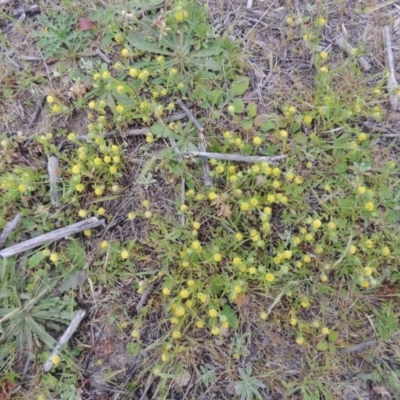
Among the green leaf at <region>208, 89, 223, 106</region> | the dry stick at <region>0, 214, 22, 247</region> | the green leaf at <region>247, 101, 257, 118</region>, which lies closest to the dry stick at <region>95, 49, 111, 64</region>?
the green leaf at <region>208, 89, 223, 106</region>

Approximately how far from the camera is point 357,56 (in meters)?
2.82

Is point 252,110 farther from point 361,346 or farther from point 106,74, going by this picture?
point 361,346

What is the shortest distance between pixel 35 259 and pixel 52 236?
0.18 meters

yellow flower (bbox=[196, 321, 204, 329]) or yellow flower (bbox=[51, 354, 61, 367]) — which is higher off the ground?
yellow flower (bbox=[196, 321, 204, 329])

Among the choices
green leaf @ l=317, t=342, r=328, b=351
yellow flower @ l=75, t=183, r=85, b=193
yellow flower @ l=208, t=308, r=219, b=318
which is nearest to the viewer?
yellow flower @ l=208, t=308, r=219, b=318

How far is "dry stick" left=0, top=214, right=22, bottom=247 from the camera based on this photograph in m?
2.72

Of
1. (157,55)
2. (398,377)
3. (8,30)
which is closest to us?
(398,377)

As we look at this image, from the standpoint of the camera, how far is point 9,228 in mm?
2717

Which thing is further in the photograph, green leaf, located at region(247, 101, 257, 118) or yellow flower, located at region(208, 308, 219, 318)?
green leaf, located at region(247, 101, 257, 118)

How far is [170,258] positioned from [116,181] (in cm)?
61

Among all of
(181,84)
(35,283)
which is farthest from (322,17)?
(35,283)

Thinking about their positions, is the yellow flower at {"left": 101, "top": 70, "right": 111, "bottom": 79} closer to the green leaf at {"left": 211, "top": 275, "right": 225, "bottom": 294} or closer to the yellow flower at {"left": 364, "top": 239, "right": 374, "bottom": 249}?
the green leaf at {"left": 211, "top": 275, "right": 225, "bottom": 294}

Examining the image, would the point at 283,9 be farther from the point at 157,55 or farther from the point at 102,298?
the point at 102,298

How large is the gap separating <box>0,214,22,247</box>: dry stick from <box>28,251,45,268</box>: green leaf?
22 centimetres
